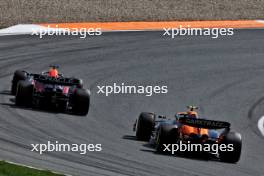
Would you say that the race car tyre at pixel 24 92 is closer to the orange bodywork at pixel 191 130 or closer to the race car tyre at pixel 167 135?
the race car tyre at pixel 167 135

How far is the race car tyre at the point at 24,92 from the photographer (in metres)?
28.2

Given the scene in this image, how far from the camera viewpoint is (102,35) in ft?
142

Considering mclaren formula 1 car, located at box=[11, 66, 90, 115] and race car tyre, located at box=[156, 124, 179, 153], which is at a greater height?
mclaren formula 1 car, located at box=[11, 66, 90, 115]

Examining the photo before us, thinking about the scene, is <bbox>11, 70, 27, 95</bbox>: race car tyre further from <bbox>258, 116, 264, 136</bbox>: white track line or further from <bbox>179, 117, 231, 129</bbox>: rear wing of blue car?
<bbox>179, 117, 231, 129</bbox>: rear wing of blue car

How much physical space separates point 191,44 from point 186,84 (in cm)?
794

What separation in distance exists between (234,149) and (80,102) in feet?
19.5

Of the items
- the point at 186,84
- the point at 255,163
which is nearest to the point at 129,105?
the point at 186,84
